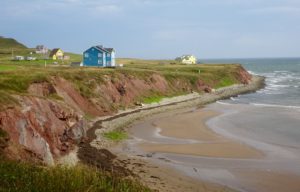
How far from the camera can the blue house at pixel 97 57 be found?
88.5m

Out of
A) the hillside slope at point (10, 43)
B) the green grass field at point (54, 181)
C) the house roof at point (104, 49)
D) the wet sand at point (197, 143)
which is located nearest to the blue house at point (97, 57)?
the house roof at point (104, 49)

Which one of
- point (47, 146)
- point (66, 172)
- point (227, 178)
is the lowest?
point (227, 178)

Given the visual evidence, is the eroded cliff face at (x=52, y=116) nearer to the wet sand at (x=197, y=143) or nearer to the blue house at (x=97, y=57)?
the wet sand at (x=197, y=143)

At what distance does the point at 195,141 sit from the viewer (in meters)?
36.2

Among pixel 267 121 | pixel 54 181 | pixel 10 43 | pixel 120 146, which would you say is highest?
pixel 10 43

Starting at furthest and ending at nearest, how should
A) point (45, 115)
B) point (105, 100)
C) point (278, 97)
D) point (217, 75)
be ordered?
point (217, 75), point (278, 97), point (105, 100), point (45, 115)

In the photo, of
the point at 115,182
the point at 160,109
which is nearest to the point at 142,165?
the point at 115,182

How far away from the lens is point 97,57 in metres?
88.8

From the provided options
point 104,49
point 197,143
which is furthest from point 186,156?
point 104,49

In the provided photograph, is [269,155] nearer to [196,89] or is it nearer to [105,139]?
[105,139]

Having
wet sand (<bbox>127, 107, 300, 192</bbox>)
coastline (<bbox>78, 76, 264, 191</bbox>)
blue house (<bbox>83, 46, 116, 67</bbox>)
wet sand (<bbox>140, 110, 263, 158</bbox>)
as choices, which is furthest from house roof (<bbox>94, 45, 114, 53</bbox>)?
wet sand (<bbox>127, 107, 300, 192</bbox>)

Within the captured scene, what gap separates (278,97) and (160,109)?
2795 cm

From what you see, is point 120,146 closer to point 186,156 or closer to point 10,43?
point 186,156

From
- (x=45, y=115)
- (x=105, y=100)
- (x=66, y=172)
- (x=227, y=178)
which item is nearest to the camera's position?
(x=66, y=172)
